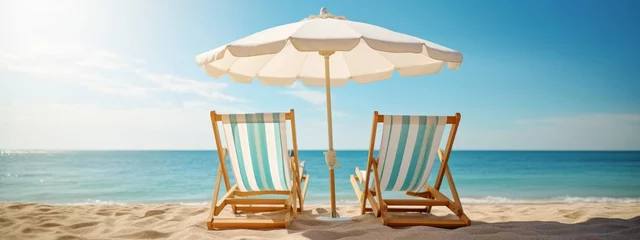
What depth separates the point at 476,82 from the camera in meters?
22.8

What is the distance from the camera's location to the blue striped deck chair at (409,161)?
3068 mm

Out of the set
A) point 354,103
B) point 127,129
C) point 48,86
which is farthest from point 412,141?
point 127,129

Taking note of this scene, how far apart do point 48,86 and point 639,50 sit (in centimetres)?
3018

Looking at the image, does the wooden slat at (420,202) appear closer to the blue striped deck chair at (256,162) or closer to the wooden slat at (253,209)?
the blue striped deck chair at (256,162)

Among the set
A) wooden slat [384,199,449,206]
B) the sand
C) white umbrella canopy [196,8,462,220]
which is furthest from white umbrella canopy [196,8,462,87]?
the sand

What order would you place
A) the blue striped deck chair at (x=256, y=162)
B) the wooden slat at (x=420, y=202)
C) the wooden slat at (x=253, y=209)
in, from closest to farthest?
the blue striped deck chair at (x=256, y=162) → the wooden slat at (x=420, y=202) → the wooden slat at (x=253, y=209)

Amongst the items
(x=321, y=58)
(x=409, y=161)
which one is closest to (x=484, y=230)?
(x=409, y=161)

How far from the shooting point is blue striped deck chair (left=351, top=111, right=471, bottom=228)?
3.07m

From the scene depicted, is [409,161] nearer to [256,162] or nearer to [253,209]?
[256,162]

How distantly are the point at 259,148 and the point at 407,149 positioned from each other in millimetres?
1169

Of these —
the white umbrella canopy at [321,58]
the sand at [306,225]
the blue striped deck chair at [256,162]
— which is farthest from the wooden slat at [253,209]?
the white umbrella canopy at [321,58]

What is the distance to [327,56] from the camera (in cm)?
349

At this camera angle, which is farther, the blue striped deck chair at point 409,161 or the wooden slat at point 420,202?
the wooden slat at point 420,202

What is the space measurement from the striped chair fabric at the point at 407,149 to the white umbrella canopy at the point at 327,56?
0.46 m
